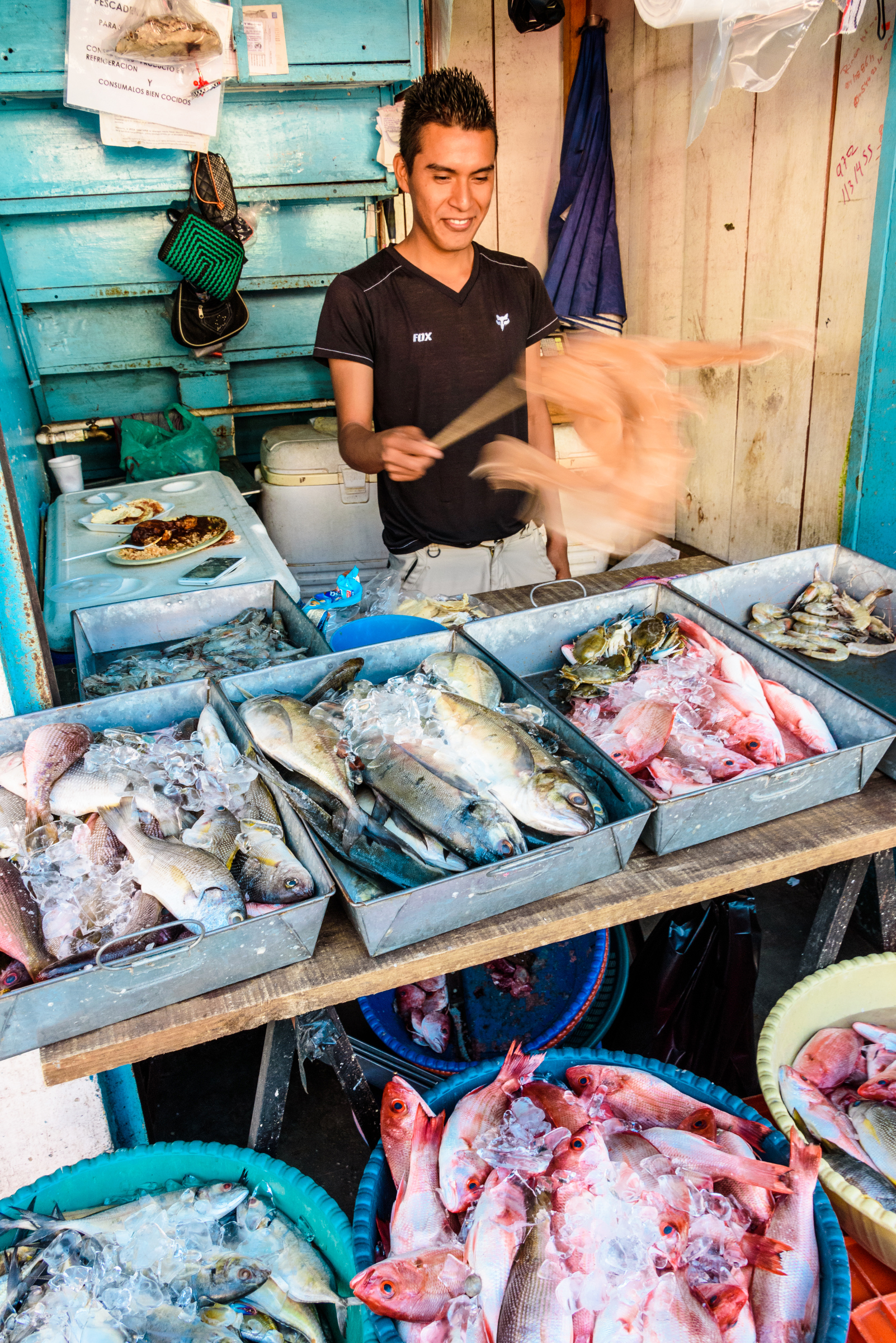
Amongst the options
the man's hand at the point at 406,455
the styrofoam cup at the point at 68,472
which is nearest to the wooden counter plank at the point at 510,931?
the man's hand at the point at 406,455

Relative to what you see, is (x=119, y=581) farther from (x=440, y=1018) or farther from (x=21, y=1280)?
(x=21, y=1280)

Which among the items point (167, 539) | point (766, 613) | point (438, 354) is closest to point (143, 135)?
point (438, 354)

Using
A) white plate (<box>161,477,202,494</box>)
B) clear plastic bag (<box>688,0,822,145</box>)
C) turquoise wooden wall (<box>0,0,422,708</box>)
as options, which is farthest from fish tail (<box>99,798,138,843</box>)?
clear plastic bag (<box>688,0,822,145</box>)

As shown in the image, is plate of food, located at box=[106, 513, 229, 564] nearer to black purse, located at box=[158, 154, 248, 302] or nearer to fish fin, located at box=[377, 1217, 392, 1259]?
black purse, located at box=[158, 154, 248, 302]

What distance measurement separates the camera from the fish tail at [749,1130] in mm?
1517

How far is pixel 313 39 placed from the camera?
3.57 meters

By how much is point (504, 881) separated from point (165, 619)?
1.47 meters

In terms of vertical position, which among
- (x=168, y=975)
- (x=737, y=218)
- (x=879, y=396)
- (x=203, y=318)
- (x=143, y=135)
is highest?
(x=143, y=135)

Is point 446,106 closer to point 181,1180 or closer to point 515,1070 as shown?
point 515,1070

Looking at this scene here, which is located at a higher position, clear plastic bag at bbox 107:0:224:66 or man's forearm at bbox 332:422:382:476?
clear plastic bag at bbox 107:0:224:66

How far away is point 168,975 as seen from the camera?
1.21m

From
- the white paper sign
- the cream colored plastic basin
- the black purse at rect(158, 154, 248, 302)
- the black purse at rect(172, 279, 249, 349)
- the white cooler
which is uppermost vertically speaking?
the white paper sign

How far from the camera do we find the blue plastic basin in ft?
6.77

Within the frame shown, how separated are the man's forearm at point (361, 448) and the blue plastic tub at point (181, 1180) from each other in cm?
183
